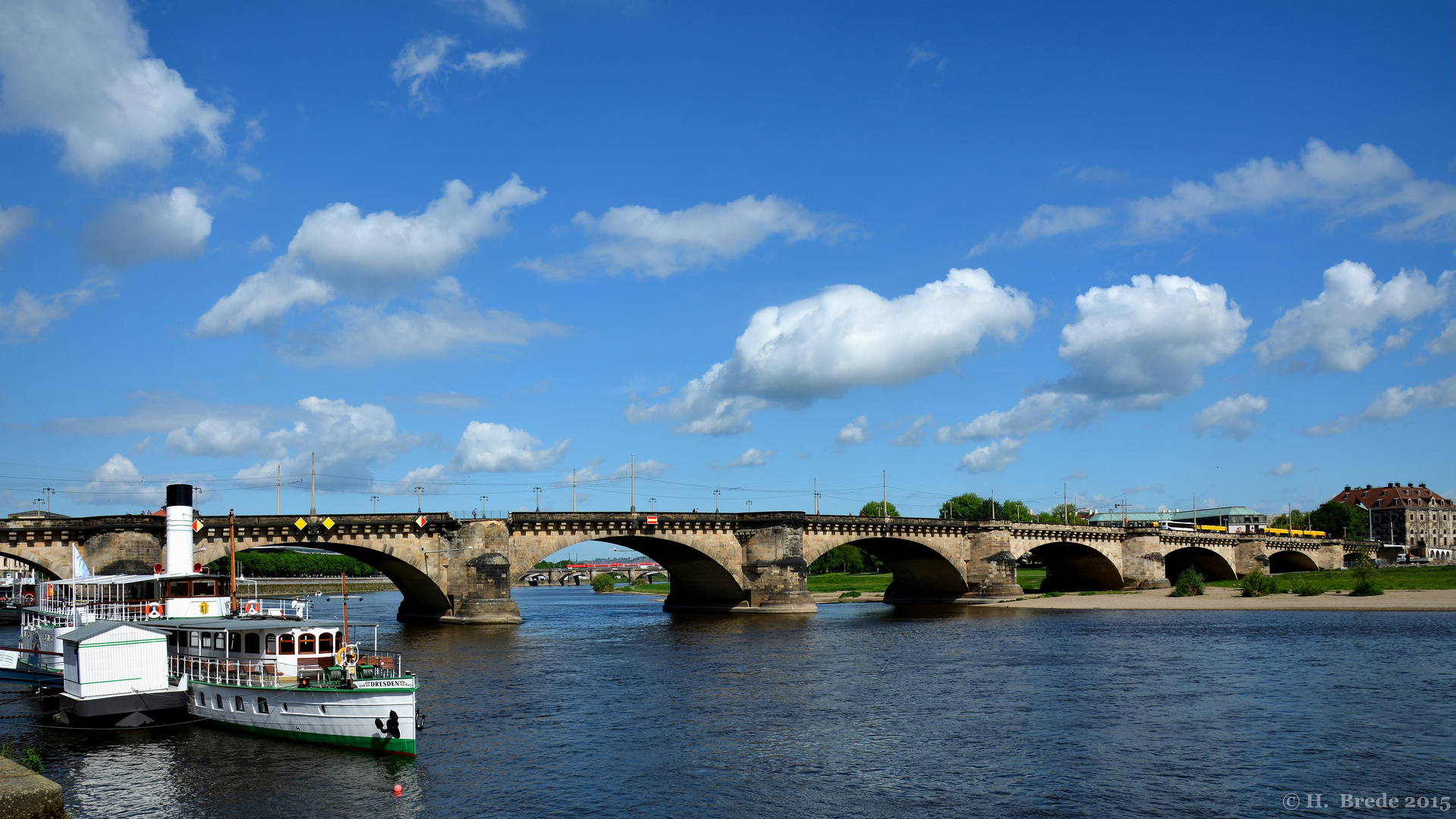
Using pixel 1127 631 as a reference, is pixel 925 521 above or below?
above

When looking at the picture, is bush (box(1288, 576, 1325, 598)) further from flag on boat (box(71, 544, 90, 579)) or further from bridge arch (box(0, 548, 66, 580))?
bridge arch (box(0, 548, 66, 580))

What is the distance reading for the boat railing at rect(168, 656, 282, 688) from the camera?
36.9m

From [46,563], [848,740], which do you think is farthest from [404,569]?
[848,740]

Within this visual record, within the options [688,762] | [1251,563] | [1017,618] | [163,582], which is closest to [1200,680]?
[688,762]

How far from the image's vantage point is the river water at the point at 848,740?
28141mm

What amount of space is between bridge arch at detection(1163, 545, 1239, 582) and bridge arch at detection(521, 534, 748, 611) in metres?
77.0

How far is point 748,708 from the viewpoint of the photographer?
42031 millimetres

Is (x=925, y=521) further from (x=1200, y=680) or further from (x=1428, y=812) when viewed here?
(x=1428, y=812)

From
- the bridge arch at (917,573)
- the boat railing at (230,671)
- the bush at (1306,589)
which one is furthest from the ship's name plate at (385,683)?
the bush at (1306,589)

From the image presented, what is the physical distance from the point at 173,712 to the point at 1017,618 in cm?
6726

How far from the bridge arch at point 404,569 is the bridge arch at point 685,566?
7.38 metres

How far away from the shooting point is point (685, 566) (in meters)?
100

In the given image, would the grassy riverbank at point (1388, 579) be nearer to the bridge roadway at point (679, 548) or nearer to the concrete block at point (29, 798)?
the bridge roadway at point (679, 548)

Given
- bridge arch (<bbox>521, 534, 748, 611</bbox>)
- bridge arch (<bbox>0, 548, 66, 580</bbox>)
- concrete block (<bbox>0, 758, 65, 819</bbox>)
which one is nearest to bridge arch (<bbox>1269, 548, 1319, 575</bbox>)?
bridge arch (<bbox>521, 534, 748, 611</bbox>)
